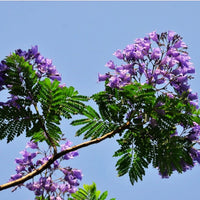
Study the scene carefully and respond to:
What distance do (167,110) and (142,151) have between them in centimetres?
71

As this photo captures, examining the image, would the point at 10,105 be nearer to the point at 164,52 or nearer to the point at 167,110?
the point at 167,110

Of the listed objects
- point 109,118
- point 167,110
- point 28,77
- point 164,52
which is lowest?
point 28,77

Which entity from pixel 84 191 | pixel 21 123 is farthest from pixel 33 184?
pixel 21 123

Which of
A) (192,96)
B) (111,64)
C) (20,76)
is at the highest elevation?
(192,96)

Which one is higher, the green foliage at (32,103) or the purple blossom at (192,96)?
the purple blossom at (192,96)

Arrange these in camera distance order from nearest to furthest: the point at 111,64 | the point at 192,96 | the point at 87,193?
the point at 192,96
the point at 111,64
the point at 87,193

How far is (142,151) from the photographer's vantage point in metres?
4.70

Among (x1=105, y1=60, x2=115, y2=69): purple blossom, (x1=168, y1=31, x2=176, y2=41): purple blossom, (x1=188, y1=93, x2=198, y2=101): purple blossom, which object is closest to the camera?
(x1=188, y1=93, x2=198, y2=101): purple blossom

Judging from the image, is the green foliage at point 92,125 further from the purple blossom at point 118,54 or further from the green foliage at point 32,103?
the purple blossom at point 118,54

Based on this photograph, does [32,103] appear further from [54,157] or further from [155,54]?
[155,54]

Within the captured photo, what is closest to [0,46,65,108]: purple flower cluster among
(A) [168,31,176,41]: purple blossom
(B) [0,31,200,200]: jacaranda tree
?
(B) [0,31,200,200]: jacaranda tree

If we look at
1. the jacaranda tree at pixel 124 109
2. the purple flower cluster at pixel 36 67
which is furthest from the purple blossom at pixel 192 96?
the purple flower cluster at pixel 36 67

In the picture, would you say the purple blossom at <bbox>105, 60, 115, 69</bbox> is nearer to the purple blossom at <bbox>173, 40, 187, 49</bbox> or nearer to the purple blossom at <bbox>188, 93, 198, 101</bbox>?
the purple blossom at <bbox>173, 40, 187, 49</bbox>

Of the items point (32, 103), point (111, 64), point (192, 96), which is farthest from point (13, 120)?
point (192, 96)
